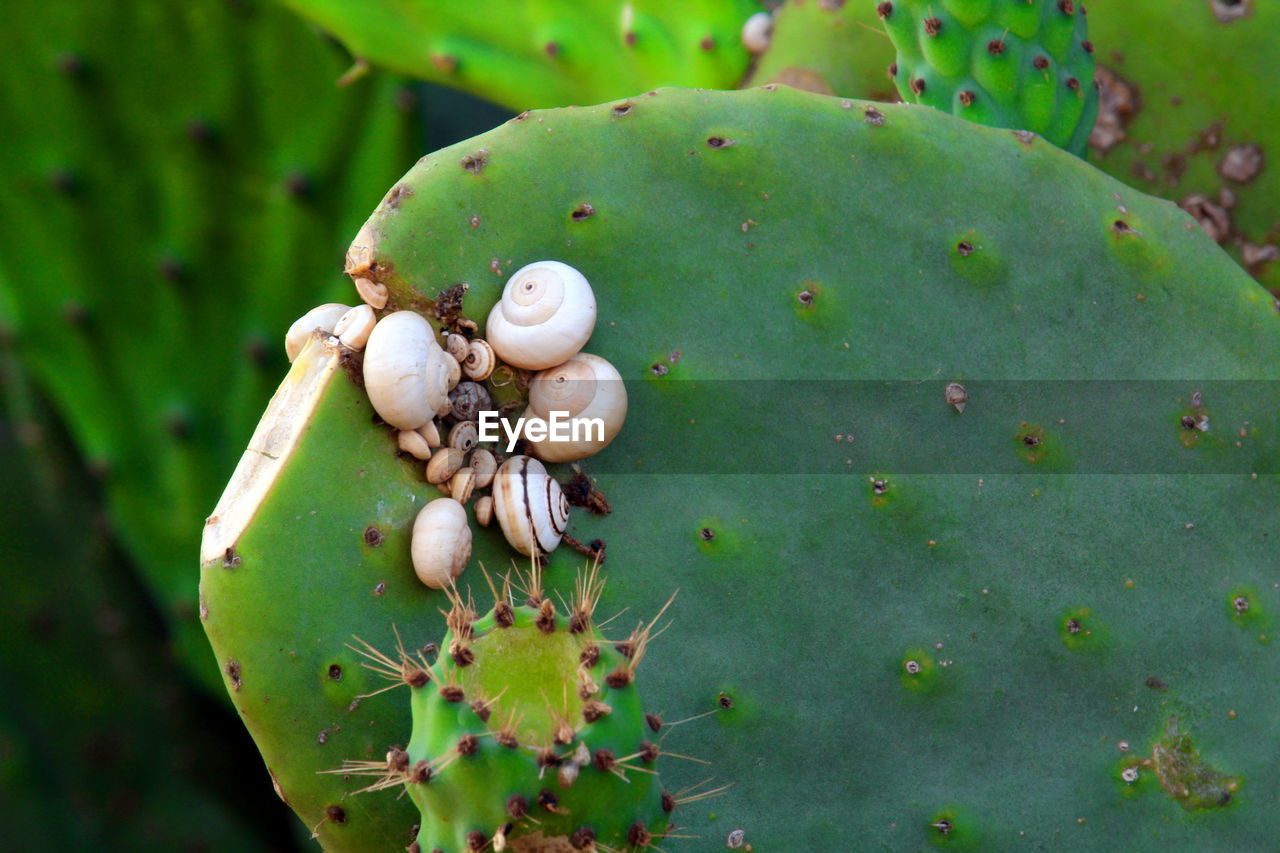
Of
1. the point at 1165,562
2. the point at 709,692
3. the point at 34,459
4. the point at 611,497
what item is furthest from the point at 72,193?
the point at 1165,562

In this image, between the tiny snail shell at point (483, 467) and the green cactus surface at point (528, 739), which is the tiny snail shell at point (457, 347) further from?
the green cactus surface at point (528, 739)

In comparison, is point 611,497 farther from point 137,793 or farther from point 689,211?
point 137,793

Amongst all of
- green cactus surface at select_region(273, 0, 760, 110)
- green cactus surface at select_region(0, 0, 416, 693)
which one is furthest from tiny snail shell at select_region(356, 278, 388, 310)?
green cactus surface at select_region(0, 0, 416, 693)

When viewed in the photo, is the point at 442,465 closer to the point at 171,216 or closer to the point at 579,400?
the point at 579,400

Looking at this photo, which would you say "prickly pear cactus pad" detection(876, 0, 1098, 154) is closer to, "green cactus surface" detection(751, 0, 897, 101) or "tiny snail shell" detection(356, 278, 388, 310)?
"green cactus surface" detection(751, 0, 897, 101)

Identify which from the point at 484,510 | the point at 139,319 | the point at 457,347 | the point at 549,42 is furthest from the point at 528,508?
the point at 139,319

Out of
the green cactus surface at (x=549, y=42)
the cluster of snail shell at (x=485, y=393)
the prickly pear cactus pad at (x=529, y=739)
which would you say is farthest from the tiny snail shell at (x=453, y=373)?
the green cactus surface at (x=549, y=42)
